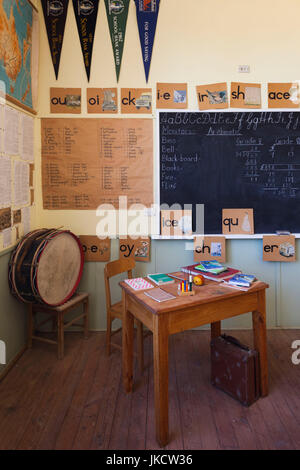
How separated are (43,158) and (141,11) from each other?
1.73 m

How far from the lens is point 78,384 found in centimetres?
223

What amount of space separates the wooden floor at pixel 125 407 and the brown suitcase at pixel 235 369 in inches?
2.7

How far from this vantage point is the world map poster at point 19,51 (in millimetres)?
2332

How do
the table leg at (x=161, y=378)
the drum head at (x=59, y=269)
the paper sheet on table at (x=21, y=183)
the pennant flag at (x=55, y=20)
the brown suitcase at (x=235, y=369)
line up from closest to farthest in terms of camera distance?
the table leg at (x=161, y=378), the brown suitcase at (x=235, y=369), the drum head at (x=59, y=269), the paper sheet on table at (x=21, y=183), the pennant flag at (x=55, y=20)

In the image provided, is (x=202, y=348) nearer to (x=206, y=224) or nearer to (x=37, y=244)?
(x=206, y=224)

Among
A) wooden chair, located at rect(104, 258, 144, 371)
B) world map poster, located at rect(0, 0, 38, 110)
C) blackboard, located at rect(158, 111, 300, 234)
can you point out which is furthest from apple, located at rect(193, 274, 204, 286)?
world map poster, located at rect(0, 0, 38, 110)

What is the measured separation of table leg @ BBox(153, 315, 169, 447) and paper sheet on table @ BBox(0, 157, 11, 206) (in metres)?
1.62

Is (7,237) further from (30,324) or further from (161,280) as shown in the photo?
(161,280)

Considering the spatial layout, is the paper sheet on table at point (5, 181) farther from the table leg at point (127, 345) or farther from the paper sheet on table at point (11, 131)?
the table leg at point (127, 345)

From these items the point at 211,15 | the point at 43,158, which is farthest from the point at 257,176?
the point at 43,158

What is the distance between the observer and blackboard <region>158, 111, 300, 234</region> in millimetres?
3004

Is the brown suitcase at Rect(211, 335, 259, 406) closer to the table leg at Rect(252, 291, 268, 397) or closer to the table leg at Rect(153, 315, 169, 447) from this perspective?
the table leg at Rect(252, 291, 268, 397)

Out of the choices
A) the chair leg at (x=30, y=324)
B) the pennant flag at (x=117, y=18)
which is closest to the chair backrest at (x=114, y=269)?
the chair leg at (x=30, y=324)

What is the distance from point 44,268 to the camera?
2.45 meters
